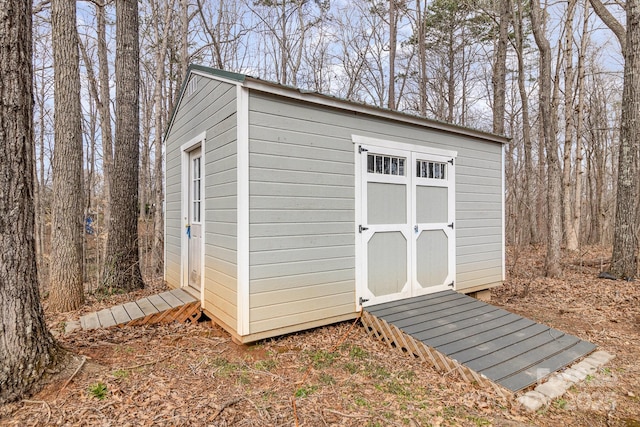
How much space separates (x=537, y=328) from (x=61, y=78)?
22.2 ft

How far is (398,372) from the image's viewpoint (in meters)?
3.07

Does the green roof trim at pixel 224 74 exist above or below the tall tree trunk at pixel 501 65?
below

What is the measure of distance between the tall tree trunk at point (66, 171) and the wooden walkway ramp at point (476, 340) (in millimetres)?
3884

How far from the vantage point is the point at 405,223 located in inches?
179

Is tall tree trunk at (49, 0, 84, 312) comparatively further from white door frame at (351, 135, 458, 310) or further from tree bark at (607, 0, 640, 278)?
tree bark at (607, 0, 640, 278)

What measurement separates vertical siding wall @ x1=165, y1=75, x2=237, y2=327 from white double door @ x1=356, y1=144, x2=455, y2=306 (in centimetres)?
149

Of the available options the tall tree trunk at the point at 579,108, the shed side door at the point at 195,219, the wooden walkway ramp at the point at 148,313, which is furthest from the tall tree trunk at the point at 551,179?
the wooden walkway ramp at the point at 148,313

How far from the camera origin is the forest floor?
7.46ft

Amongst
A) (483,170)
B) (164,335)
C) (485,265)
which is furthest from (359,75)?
(164,335)

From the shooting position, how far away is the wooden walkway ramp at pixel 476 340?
2.99m

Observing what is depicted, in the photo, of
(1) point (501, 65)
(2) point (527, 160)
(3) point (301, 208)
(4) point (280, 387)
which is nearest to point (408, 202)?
(3) point (301, 208)

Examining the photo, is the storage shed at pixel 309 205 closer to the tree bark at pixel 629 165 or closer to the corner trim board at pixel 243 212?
the corner trim board at pixel 243 212

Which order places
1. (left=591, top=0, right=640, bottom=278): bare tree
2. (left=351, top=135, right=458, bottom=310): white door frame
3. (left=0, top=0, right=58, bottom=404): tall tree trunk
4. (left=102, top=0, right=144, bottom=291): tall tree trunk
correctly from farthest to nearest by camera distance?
(left=591, top=0, right=640, bottom=278): bare tree
(left=102, top=0, right=144, bottom=291): tall tree trunk
(left=351, top=135, right=458, bottom=310): white door frame
(left=0, top=0, right=58, bottom=404): tall tree trunk

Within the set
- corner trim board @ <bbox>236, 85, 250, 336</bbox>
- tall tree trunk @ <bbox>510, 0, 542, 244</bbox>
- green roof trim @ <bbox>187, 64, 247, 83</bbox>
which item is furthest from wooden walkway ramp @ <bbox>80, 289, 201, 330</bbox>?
tall tree trunk @ <bbox>510, 0, 542, 244</bbox>
